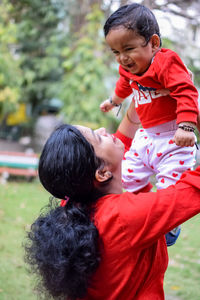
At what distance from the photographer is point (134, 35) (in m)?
1.79

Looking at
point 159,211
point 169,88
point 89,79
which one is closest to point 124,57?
point 169,88

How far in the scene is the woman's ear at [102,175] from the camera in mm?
1694

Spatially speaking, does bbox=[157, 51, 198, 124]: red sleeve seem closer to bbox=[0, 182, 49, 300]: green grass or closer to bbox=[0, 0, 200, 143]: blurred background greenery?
bbox=[0, 182, 49, 300]: green grass

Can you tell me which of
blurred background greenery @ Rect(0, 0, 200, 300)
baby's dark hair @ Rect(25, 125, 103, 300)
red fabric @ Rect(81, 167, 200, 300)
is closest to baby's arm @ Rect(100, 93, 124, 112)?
baby's dark hair @ Rect(25, 125, 103, 300)

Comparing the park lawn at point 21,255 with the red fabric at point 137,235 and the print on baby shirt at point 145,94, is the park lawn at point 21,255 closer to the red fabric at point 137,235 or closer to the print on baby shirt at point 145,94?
the red fabric at point 137,235

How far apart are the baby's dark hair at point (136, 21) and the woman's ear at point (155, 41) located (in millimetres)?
19

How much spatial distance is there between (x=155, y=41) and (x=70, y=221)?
0.95m

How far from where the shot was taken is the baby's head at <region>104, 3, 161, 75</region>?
1781 millimetres

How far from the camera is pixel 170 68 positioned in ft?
5.77

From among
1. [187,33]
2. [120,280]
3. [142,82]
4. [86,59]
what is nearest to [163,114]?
[142,82]

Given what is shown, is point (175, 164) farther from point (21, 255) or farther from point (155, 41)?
point (21, 255)

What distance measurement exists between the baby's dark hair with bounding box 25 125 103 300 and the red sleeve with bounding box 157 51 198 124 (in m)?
0.43

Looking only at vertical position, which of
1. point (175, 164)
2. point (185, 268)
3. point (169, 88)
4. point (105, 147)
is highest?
point (169, 88)

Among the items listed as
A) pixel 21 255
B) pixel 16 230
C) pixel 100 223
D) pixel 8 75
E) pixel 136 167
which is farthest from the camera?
pixel 8 75
